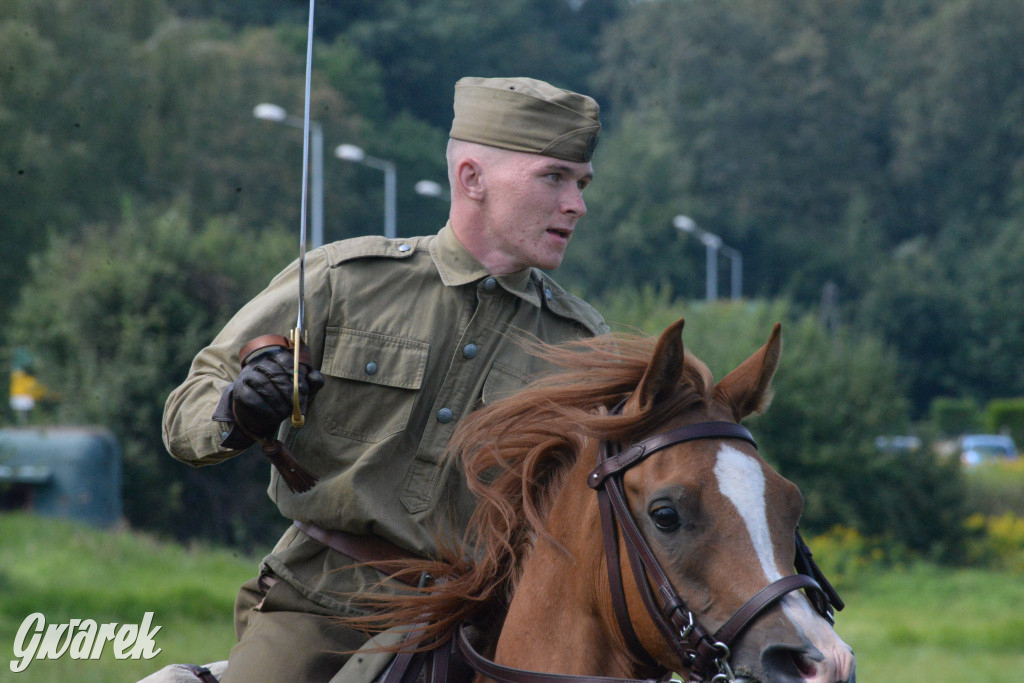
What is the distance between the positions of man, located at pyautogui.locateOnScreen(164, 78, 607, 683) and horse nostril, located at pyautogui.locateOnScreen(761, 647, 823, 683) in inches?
42.6

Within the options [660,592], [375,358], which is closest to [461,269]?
[375,358]

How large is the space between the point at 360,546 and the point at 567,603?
2.50 feet

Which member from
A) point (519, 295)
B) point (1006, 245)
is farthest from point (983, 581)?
point (1006, 245)

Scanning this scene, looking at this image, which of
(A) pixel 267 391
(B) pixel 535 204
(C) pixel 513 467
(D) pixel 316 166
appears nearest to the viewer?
(A) pixel 267 391

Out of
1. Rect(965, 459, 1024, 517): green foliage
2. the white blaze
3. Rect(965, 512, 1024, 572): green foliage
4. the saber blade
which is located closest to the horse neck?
the white blaze

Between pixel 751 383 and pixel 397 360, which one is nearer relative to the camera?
pixel 751 383

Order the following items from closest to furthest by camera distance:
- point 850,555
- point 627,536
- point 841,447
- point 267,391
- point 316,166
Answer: point 627,536 → point 267,391 → point 850,555 → point 841,447 → point 316,166

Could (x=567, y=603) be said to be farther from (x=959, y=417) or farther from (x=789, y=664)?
(x=959, y=417)

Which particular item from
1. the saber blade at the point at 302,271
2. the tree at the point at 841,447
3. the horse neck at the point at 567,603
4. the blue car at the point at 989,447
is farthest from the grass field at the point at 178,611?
the blue car at the point at 989,447

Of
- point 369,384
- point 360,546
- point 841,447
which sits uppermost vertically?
point 369,384

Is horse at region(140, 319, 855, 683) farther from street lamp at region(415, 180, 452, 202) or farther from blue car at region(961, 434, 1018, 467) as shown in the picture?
blue car at region(961, 434, 1018, 467)

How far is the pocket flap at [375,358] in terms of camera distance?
3451mm

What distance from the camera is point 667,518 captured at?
2.60 meters

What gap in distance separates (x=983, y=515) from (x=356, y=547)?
22929 millimetres
